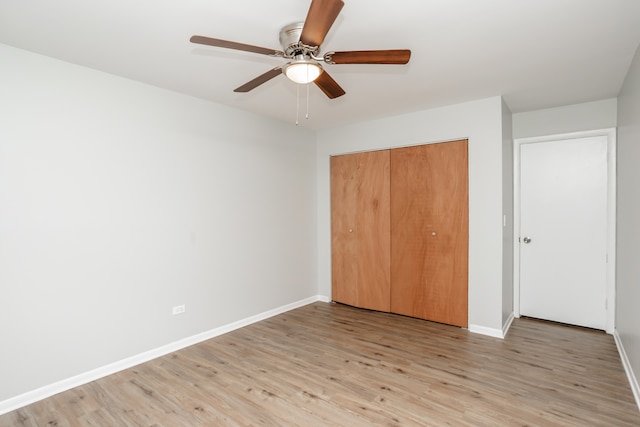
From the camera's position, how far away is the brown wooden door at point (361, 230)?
4.18 m

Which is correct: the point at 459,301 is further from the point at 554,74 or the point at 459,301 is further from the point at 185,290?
the point at 185,290

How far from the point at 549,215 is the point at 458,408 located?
8.77 feet

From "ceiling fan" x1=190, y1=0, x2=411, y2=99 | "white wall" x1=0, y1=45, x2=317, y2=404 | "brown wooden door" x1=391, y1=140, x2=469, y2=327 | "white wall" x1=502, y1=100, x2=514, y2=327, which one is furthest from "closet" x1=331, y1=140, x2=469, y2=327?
"ceiling fan" x1=190, y1=0, x2=411, y2=99

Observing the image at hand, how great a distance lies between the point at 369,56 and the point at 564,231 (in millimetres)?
3311

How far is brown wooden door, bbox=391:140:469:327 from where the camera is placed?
3605 millimetres

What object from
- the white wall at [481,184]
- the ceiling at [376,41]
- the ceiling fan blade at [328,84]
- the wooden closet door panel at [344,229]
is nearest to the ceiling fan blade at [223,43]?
→ the ceiling at [376,41]

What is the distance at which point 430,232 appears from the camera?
3799 millimetres

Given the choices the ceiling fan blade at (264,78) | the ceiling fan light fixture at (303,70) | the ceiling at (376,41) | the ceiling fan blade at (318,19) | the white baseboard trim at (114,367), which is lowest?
the white baseboard trim at (114,367)

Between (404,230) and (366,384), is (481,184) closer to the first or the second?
(404,230)

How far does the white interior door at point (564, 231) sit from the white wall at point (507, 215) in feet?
0.73

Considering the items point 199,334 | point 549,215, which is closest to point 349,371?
point 199,334

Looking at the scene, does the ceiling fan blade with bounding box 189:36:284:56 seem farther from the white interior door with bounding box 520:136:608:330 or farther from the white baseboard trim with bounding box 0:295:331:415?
the white interior door with bounding box 520:136:608:330

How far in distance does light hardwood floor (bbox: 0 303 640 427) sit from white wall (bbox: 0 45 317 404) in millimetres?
384

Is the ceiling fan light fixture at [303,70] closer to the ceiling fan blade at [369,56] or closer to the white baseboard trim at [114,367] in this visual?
the ceiling fan blade at [369,56]
